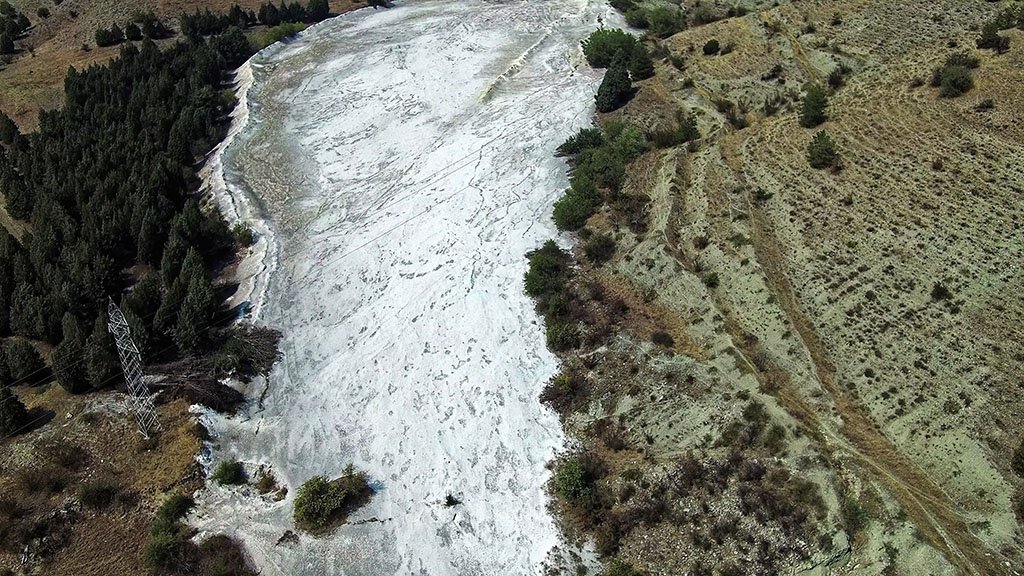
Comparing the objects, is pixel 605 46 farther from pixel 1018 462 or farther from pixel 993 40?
pixel 1018 462

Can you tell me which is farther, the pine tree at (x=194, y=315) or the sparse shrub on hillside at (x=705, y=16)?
the sparse shrub on hillside at (x=705, y=16)

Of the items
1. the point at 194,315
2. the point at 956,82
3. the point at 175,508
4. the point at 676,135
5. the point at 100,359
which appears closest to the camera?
the point at 175,508

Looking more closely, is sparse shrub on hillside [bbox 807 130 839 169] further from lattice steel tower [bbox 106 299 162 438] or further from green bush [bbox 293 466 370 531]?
lattice steel tower [bbox 106 299 162 438]

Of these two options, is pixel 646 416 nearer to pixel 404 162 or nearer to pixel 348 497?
pixel 348 497

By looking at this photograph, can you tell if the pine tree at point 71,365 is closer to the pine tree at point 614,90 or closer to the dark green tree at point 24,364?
the dark green tree at point 24,364

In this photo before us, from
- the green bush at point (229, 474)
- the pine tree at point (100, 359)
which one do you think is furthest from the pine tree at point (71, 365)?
the green bush at point (229, 474)

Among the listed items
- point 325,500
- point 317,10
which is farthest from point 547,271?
point 317,10

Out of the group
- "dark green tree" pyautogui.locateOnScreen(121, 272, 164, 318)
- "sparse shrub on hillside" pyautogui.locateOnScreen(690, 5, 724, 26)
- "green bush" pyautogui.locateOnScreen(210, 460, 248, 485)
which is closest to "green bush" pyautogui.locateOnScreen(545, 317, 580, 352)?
"green bush" pyautogui.locateOnScreen(210, 460, 248, 485)
